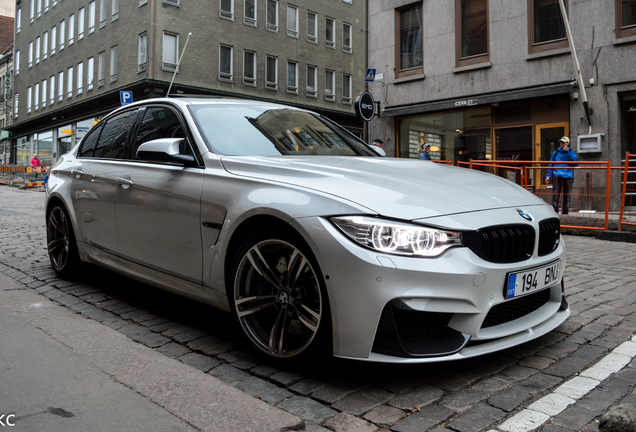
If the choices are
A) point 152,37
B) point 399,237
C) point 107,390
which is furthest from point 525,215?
point 152,37

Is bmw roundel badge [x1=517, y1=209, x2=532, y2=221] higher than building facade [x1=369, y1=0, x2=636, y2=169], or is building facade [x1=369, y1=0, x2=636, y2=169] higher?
building facade [x1=369, y1=0, x2=636, y2=169]

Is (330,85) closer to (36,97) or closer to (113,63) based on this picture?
(113,63)

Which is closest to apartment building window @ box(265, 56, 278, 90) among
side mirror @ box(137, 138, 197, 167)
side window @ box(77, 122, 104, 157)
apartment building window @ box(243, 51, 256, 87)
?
apartment building window @ box(243, 51, 256, 87)

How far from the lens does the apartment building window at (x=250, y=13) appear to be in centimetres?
3497

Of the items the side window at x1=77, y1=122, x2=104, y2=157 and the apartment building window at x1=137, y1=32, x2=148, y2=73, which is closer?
the side window at x1=77, y1=122, x2=104, y2=157

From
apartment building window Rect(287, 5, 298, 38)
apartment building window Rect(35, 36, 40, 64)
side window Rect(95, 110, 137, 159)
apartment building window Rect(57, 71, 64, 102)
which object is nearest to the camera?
side window Rect(95, 110, 137, 159)

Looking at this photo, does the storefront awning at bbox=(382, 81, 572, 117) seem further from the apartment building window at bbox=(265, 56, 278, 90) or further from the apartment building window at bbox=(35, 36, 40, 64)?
the apartment building window at bbox=(35, 36, 40, 64)

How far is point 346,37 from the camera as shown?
41.4 meters

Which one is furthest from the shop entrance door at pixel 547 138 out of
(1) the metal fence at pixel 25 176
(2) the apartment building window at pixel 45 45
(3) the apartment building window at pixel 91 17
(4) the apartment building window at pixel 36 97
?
(4) the apartment building window at pixel 36 97

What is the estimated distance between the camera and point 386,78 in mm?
19219

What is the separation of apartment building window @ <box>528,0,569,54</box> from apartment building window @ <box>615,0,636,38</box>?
124 centimetres

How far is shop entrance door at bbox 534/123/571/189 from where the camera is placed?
15125mm

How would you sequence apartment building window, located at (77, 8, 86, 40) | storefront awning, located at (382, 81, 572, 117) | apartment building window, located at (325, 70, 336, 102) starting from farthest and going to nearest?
apartment building window, located at (325, 70, 336, 102) < apartment building window, located at (77, 8, 86, 40) < storefront awning, located at (382, 81, 572, 117)

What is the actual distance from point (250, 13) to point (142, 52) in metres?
7.20
